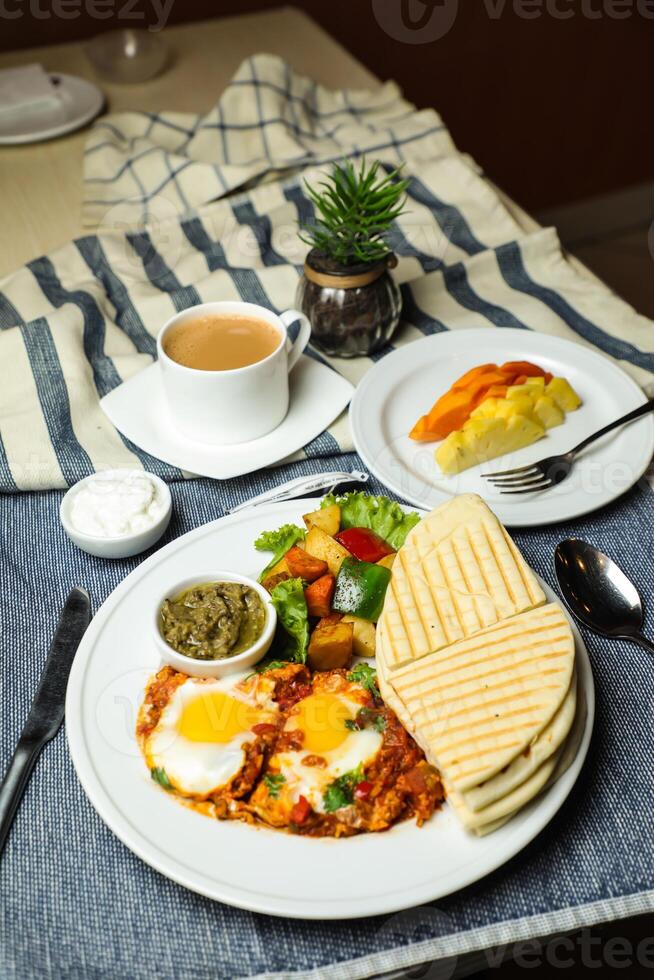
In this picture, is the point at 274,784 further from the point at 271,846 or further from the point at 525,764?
the point at 525,764

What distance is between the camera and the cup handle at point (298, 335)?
2246 millimetres

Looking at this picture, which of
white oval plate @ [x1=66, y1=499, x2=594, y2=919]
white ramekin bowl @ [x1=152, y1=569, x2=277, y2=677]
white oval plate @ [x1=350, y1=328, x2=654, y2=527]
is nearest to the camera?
white oval plate @ [x1=66, y1=499, x2=594, y2=919]

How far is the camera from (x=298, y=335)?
225cm

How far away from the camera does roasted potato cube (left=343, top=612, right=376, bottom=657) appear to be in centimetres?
166

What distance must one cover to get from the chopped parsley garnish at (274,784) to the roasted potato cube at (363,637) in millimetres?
344

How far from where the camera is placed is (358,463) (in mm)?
→ 2199

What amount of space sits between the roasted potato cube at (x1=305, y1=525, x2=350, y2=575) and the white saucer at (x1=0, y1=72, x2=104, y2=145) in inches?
93.8

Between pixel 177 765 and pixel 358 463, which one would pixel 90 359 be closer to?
pixel 358 463

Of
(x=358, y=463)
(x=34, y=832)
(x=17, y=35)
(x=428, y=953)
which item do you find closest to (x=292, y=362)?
(x=358, y=463)

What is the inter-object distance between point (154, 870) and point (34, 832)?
0.21 meters

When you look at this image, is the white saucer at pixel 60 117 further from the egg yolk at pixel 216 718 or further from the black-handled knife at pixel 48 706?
the egg yolk at pixel 216 718

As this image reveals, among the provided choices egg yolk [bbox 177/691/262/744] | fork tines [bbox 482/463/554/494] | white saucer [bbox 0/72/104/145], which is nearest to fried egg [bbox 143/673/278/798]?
egg yolk [bbox 177/691/262/744]

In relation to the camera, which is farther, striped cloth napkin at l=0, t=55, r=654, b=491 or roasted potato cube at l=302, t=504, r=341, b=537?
striped cloth napkin at l=0, t=55, r=654, b=491

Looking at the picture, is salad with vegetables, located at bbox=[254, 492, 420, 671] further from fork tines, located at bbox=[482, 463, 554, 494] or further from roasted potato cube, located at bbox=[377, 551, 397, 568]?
fork tines, located at bbox=[482, 463, 554, 494]
